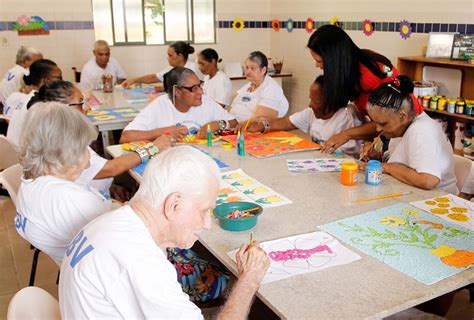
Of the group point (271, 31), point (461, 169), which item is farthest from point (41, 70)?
point (271, 31)

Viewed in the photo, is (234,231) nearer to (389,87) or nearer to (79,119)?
(79,119)

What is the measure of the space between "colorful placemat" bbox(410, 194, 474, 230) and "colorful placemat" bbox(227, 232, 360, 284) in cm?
53

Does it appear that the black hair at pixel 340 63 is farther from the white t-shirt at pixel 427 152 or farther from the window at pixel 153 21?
the window at pixel 153 21

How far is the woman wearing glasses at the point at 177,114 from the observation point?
321 cm

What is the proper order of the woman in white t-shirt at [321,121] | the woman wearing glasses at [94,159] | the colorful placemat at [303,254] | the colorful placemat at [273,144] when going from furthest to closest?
the woman in white t-shirt at [321,121] < the colorful placemat at [273,144] < the woman wearing glasses at [94,159] < the colorful placemat at [303,254]

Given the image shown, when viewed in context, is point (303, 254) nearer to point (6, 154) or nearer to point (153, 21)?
point (6, 154)

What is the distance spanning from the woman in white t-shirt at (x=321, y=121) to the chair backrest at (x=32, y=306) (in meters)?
2.09

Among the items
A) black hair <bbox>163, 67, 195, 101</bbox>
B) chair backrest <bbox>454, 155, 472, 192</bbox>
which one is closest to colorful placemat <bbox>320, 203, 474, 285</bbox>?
chair backrest <bbox>454, 155, 472, 192</bbox>

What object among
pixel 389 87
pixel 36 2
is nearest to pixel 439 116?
pixel 389 87

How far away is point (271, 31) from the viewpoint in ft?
24.8

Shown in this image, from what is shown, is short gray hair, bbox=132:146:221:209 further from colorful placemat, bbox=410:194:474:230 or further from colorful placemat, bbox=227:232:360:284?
colorful placemat, bbox=410:194:474:230

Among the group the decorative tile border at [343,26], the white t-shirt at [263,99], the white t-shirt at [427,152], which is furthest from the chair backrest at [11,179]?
the decorative tile border at [343,26]

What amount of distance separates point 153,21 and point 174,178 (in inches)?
243

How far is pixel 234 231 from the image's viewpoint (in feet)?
6.04
